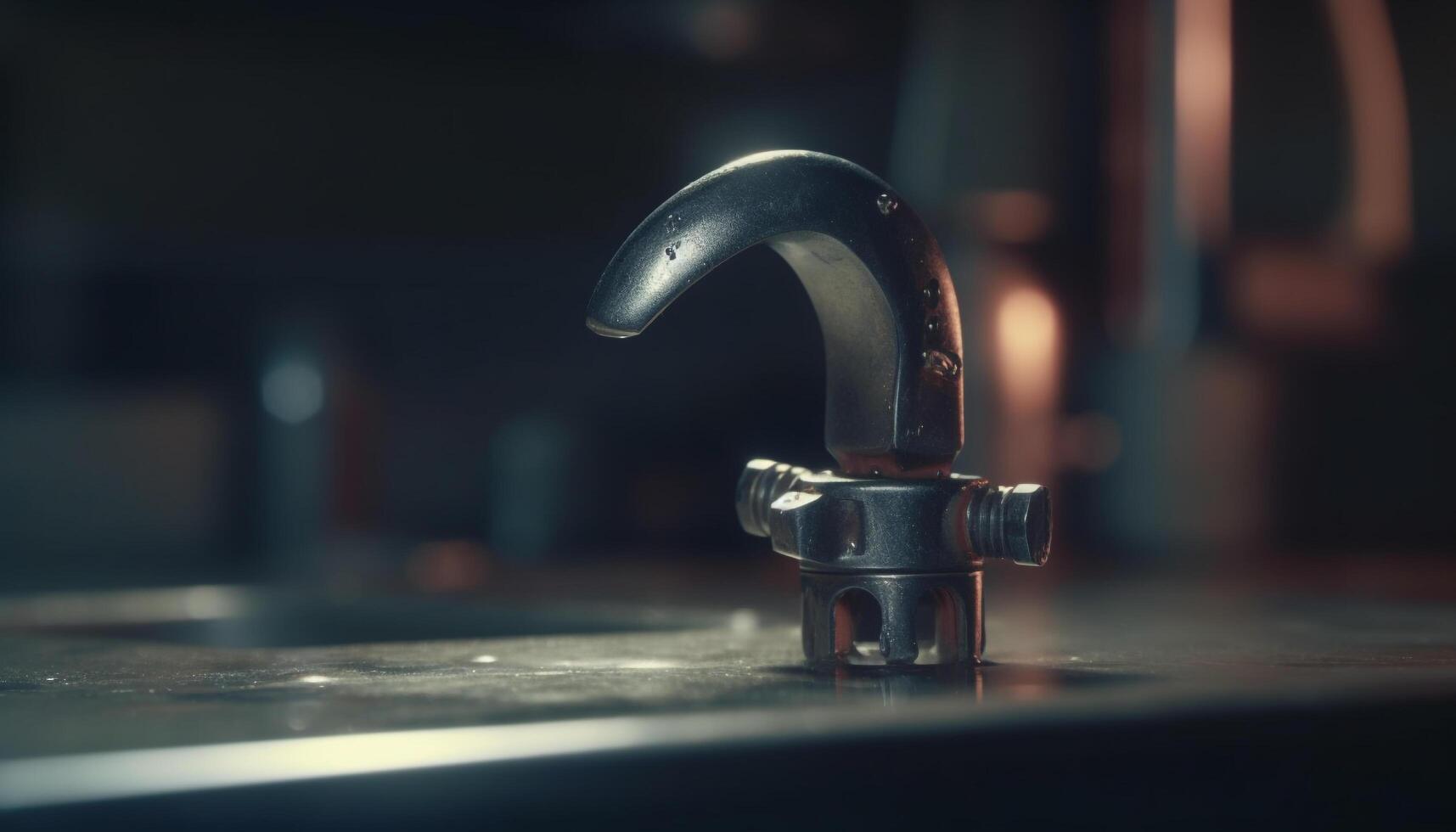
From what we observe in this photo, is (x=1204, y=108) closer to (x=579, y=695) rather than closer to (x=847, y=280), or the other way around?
(x=847, y=280)

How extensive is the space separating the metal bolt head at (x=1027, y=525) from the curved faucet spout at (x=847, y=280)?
51 mm

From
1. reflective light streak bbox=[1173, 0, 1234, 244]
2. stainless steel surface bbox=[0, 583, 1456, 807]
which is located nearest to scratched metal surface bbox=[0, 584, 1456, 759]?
stainless steel surface bbox=[0, 583, 1456, 807]

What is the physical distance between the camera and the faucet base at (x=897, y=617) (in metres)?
0.56

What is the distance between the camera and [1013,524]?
0.54 meters

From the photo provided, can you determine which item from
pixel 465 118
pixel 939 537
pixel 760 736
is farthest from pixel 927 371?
pixel 465 118

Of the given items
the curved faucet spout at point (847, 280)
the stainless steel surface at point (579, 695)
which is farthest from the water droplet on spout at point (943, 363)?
the stainless steel surface at point (579, 695)

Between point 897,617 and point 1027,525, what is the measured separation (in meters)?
0.06

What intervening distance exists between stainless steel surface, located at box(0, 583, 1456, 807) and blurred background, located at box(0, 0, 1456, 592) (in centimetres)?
103

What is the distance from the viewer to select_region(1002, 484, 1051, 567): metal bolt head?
54 cm

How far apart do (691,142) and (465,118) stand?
296mm

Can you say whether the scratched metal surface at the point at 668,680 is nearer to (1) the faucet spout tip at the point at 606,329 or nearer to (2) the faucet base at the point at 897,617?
(2) the faucet base at the point at 897,617

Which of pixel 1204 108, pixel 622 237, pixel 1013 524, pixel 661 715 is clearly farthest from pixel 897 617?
pixel 622 237

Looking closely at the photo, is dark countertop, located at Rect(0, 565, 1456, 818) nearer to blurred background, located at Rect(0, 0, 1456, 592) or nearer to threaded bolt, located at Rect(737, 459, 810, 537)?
threaded bolt, located at Rect(737, 459, 810, 537)

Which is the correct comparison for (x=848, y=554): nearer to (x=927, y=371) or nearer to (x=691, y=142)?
(x=927, y=371)
